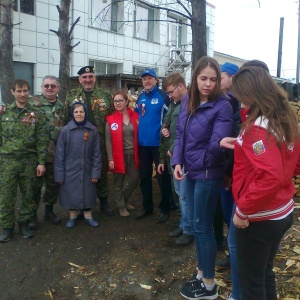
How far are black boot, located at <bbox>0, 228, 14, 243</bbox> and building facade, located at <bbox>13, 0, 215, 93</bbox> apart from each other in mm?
6729

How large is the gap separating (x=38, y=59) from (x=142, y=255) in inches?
442

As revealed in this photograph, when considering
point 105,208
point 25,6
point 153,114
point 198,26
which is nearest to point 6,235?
point 105,208

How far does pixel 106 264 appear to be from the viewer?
4.08 metres

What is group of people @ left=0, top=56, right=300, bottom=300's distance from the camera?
7.65 ft

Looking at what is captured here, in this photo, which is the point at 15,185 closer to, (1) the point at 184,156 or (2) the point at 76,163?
(2) the point at 76,163

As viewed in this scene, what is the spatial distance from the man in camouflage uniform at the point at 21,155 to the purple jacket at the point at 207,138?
2.35m

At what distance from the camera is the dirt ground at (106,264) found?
3557 mm

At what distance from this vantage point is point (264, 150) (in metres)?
2.21

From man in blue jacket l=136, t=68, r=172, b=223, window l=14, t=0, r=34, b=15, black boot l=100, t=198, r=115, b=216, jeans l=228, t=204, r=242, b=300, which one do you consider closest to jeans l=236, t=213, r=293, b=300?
jeans l=228, t=204, r=242, b=300

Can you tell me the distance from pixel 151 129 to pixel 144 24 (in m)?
14.5

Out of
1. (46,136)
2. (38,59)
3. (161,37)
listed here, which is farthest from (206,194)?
(161,37)

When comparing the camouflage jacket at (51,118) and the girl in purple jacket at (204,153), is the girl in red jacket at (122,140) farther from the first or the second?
the girl in purple jacket at (204,153)

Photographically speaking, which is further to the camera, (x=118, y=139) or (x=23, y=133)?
(x=118, y=139)

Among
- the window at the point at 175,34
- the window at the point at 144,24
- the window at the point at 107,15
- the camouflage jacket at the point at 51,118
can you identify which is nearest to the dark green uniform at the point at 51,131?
the camouflage jacket at the point at 51,118
